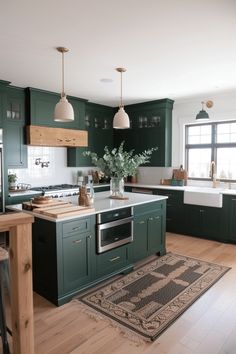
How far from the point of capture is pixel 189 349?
6.80 ft

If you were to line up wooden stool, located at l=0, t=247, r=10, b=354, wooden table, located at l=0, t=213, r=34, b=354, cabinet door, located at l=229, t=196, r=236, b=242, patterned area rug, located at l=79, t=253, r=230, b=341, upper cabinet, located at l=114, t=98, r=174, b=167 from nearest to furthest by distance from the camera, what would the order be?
wooden table, located at l=0, t=213, r=34, b=354 → wooden stool, located at l=0, t=247, r=10, b=354 → patterned area rug, located at l=79, t=253, r=230, b=341 → cabinet door, located at l=229, t=196, r=236, b=242 → upper cabinet, located at l=114, t=98, r=174, b=167

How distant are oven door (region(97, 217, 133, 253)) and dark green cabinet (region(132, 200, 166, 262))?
0.15 metres

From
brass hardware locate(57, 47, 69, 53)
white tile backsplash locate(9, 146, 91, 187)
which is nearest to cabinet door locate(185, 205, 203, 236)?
white tile backsplash locate(9, 146, 91, 187)

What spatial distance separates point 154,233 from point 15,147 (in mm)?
2664

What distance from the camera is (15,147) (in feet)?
14.9

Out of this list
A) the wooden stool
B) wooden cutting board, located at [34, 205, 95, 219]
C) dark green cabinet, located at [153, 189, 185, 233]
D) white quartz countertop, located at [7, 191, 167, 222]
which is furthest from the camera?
dark green cabinet, located at [153, 189, 185, 233]

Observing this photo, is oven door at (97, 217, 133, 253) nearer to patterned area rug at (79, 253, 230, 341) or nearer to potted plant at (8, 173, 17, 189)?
patterned area rug at (79, 253, 230, 341)

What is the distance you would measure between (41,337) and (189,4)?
9.45 feet

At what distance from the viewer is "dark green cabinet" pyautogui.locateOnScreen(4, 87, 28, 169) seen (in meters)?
4.42

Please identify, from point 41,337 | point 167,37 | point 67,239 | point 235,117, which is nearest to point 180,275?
point 67,239

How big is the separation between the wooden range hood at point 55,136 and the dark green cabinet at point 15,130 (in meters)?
0.14

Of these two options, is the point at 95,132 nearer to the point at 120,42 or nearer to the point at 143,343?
the point at 120,42

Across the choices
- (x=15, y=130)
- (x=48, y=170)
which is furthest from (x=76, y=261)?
(x=48, y=170)

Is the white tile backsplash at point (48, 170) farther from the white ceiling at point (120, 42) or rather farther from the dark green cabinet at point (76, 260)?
the dark green cabinet at point (76, 260)
